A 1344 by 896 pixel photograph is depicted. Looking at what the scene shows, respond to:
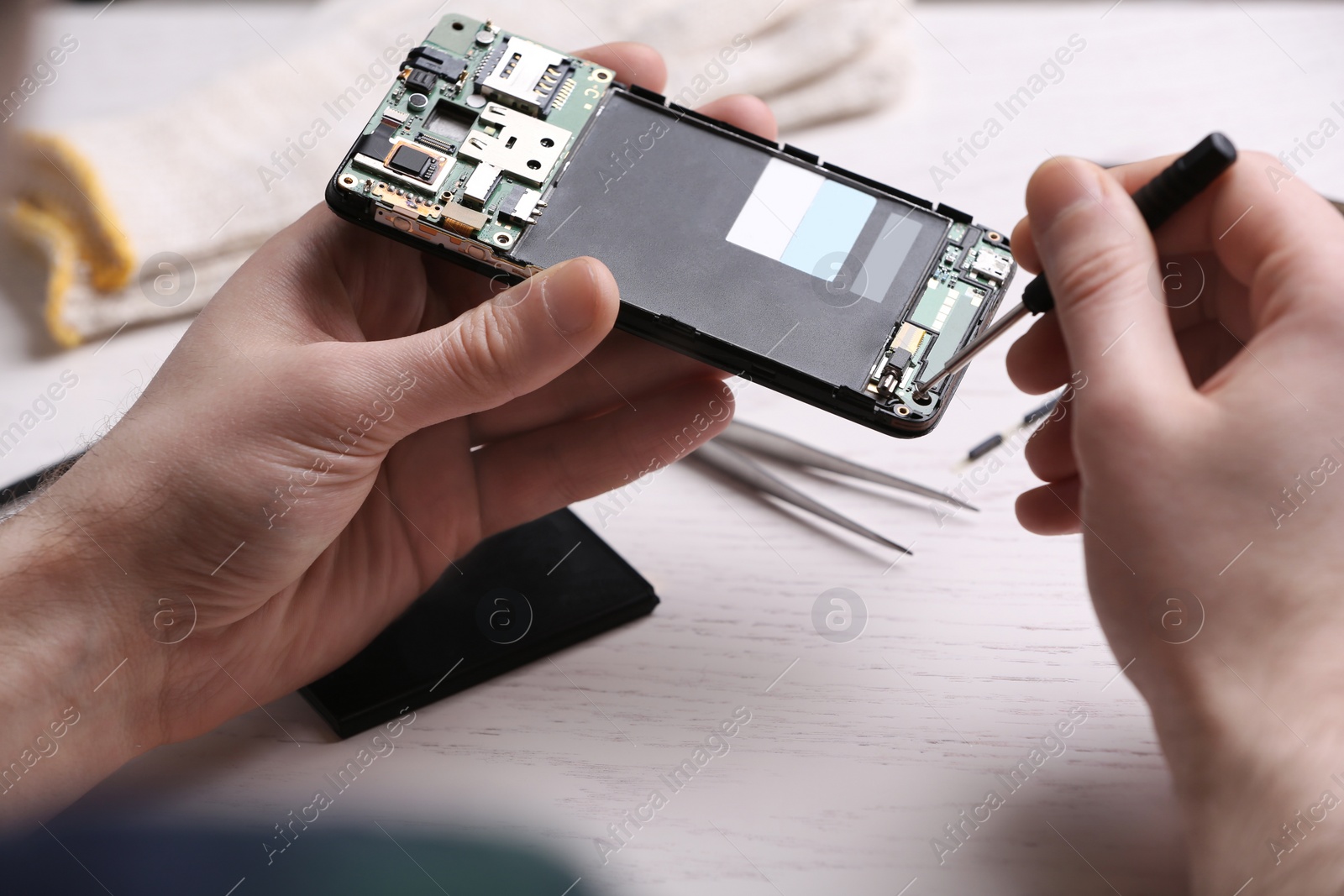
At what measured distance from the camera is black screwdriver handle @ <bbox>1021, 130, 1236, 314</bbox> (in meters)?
0.99

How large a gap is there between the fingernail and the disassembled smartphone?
13cm

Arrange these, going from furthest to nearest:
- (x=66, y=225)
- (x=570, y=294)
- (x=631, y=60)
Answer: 1. (x=66, y=225)
2. (x=631, y=60)
3. (x=570, y=294)

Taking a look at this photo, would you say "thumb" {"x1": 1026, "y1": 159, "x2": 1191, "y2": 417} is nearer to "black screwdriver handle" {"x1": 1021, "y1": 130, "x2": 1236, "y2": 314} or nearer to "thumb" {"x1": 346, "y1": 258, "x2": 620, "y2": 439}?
"black screwdriver handle" {"x1": 1021, "y1": 130, "x2": 1236, "y2": 314}

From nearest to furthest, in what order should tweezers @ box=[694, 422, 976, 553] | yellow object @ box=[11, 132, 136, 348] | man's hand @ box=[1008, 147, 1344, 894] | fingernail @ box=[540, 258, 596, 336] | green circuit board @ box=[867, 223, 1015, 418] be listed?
man's hand @ box=[1008, 147, 1344, 894]
fingernail @ box=[540, 258, 596, 336]
green circuit board @ box=[867, 223, 1015, 418]
tweezers @ box=[694, 422, 976, 553]
yellow object @ box=[11, 132, 136, 348]

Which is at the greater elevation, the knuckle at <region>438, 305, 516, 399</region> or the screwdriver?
the screwdriver

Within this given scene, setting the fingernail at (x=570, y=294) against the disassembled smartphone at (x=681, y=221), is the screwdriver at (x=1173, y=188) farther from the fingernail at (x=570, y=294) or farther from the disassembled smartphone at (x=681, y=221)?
the fingernail at (x=570, y=294)

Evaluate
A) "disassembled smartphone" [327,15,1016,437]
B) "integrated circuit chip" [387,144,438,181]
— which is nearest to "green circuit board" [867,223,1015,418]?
"disassembled smartphone" [327,15,1016,437]

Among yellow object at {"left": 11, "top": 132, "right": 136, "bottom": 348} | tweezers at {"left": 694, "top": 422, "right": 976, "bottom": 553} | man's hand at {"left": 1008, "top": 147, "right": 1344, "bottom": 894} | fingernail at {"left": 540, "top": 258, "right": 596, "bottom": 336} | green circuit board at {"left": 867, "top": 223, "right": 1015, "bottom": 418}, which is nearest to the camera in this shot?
man's hand at {"left": 1008, "top": 147, "right": 1344, "bottom": 894}

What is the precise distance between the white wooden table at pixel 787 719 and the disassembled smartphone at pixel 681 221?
0.26 m

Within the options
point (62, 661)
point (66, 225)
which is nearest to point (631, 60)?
point (66, 225)

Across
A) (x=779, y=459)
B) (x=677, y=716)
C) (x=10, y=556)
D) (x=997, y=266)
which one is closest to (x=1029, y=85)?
(x=997, y=266)

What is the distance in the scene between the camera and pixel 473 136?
1.32m

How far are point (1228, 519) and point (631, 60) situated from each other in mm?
979

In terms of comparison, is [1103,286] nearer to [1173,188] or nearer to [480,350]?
[1173,188]
